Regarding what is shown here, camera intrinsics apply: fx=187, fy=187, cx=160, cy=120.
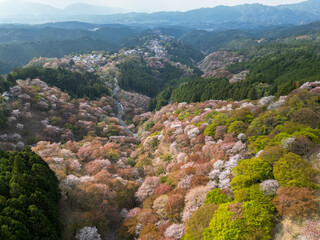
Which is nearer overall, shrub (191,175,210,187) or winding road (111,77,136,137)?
shrub (191,175,210,187)

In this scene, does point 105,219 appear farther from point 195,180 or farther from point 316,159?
point 316,159

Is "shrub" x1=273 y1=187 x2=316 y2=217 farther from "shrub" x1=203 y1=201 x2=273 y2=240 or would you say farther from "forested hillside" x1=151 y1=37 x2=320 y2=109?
"forested hillside" x1=151 y1=37 x2=320 y2=109

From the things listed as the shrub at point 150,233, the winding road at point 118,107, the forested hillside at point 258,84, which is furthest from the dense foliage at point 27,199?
the winding road at point 118,107

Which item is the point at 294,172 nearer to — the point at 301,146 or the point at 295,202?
the point at 295,202

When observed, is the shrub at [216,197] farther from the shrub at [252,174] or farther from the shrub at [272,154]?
the shrub at [272,154]

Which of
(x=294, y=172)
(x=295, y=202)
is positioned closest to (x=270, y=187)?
(x=295, y=202)

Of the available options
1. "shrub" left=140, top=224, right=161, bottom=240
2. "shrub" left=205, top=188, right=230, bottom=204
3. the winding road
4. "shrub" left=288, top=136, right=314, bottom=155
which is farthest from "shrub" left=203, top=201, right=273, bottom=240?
the winding road
